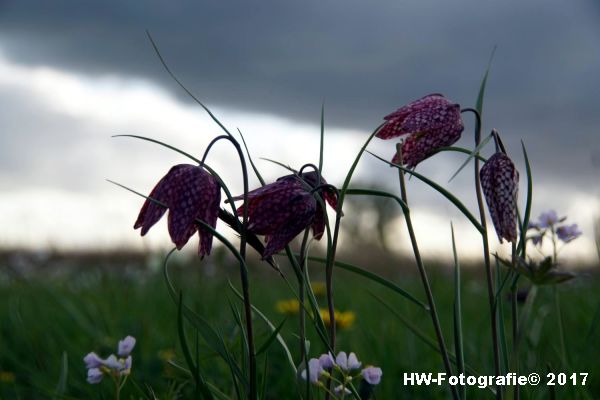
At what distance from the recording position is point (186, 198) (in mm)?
1260

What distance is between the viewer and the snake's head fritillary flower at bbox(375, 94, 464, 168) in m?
1.34

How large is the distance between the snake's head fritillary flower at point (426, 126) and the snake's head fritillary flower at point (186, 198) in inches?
13.4

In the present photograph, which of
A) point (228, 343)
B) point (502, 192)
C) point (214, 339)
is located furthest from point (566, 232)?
Result: point (214, 339)

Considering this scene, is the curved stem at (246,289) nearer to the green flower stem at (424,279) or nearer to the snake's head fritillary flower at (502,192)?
the green flower stem at (424,279)

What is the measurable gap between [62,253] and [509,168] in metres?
13.5

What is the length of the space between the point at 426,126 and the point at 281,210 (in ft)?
1.03

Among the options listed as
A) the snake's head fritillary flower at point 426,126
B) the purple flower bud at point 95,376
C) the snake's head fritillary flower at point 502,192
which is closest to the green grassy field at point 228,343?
the purple flower bud at point 95,376

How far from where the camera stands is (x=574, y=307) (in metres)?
3.83

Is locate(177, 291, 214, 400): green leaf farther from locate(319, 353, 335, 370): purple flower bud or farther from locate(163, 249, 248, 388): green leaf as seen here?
locate(319, 353, 335, 370): purple flower bud

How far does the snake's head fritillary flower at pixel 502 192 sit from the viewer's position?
1285mm

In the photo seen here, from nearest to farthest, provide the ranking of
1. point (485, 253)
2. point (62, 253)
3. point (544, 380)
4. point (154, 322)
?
point (485, 253) → point (544, 380) → point (154, 322) → point (62, 253)

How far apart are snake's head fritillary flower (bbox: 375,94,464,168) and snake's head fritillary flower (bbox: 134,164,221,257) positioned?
34cm

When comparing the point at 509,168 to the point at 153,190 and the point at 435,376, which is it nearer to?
the point at 153,190

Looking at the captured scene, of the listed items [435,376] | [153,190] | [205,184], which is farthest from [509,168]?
Answer: [435,376]
